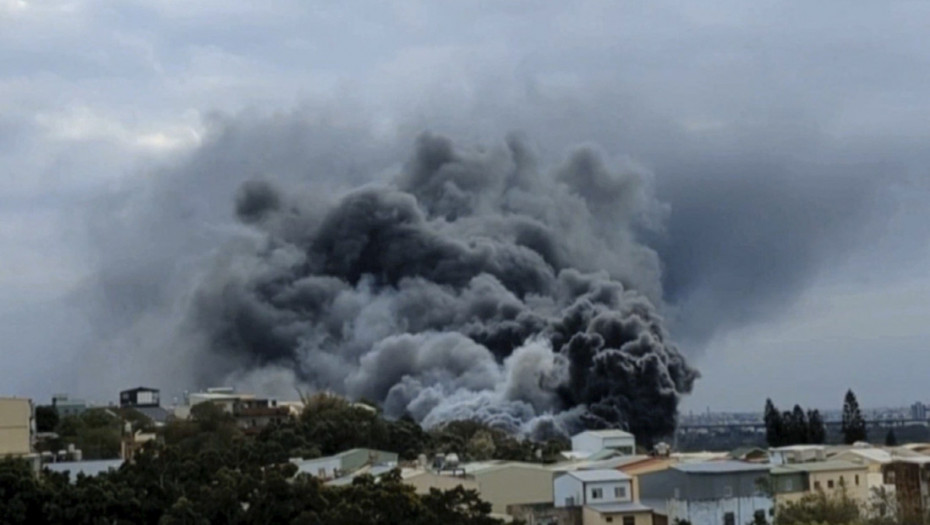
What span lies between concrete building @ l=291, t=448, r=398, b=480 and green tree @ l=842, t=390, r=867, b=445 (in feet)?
137

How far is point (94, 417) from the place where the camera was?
65875 mm

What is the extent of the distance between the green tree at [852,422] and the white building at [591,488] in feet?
144

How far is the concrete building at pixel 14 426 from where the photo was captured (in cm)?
4469

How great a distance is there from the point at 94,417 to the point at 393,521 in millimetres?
39641

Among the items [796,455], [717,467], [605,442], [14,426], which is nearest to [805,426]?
[605,442]

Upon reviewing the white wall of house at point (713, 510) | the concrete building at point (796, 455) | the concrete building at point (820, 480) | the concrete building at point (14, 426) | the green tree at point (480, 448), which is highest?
the concrete building at point (14, 426)

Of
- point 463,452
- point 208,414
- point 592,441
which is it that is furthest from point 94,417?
point 592,441

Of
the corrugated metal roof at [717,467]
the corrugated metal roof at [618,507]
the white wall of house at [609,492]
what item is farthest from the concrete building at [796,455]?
the corrugated metal roof at [618,507]

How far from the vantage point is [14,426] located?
45.3 metres

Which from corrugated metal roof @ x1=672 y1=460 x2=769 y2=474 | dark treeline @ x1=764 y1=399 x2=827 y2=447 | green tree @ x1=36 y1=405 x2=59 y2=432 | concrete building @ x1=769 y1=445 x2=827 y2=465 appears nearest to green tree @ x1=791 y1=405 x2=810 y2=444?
dark treeline @ x1=764 y1=399 x2=827 y2=447

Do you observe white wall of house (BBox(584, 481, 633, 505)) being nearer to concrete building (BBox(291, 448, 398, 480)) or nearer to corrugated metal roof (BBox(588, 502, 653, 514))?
corrugated metal roof (BBox(588, 502, 653, 514))

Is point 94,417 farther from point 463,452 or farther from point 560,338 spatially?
point 560,338

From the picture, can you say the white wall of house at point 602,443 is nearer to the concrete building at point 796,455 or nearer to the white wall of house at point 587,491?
the concrete building at point 796,455

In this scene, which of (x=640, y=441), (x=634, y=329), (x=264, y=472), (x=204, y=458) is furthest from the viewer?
(x=634, y=329)
